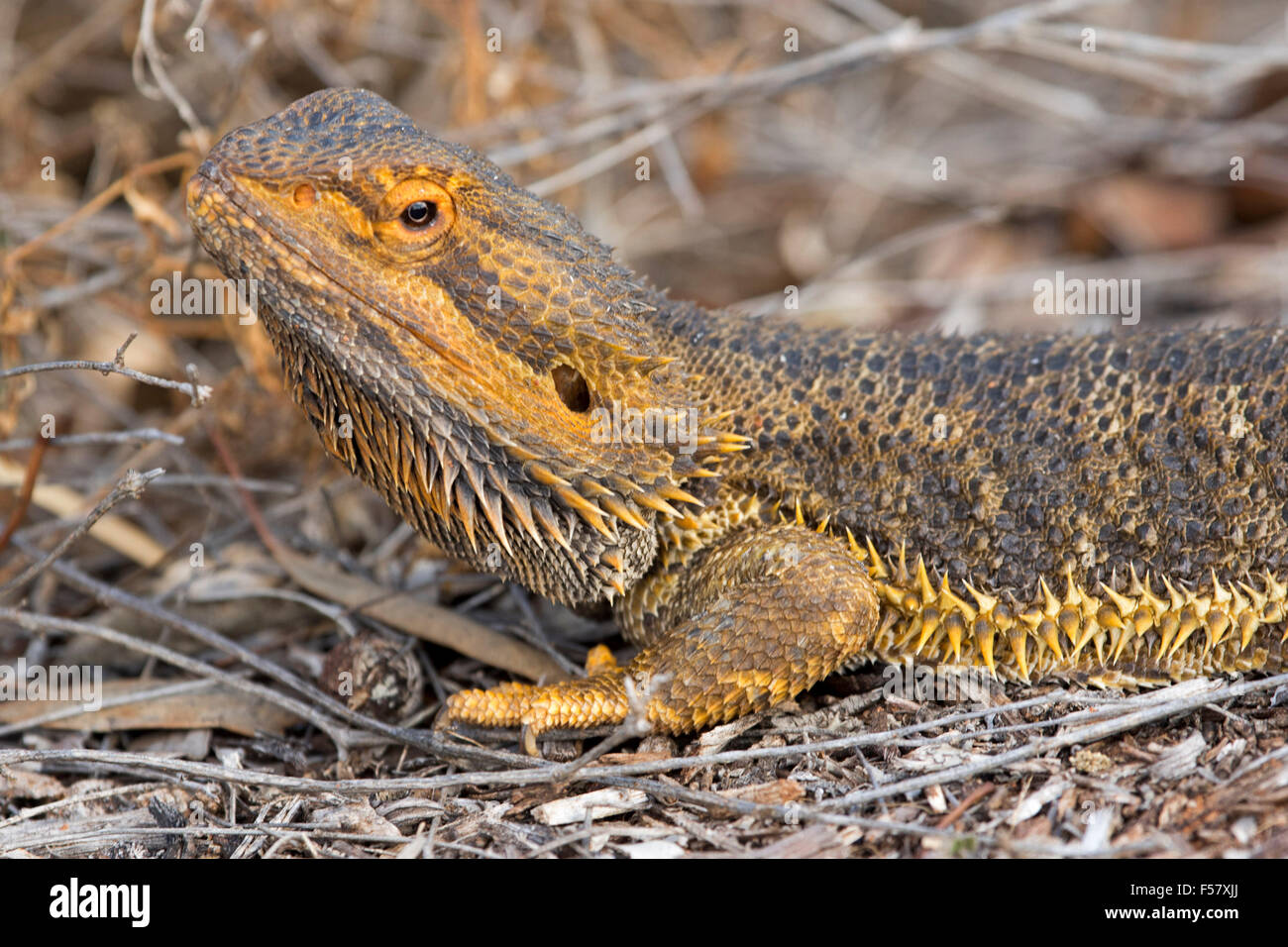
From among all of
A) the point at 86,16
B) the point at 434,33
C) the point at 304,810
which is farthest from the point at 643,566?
the point at 86,16

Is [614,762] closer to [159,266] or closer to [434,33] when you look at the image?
[159,266]

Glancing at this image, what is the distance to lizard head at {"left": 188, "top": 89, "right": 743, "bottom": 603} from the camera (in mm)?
2799

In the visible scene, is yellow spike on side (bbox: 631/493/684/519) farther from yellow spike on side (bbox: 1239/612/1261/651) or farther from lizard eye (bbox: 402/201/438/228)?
yellow spike on side (bbox: 1239/612/1261/651)

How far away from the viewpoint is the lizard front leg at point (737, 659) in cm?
295

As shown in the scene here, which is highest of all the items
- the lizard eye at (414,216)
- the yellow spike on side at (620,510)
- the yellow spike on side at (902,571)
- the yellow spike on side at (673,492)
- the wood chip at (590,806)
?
the lizard eye at (414,216)

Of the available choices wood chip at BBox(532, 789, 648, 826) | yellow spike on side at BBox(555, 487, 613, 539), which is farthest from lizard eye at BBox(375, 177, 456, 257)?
wood chip at BBox(532, 789, 648, 826)

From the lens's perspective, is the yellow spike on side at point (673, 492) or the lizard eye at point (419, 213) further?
the yellow spike on side at point (673, 492)

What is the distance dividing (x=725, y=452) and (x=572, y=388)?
511 millimetres

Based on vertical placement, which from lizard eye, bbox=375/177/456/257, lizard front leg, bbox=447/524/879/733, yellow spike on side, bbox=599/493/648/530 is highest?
lizard eye, bbox=375/177/456/257

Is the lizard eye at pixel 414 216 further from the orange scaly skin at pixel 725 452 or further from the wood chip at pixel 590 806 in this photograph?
the wood chip at pixel 590 806

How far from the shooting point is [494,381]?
2.89m

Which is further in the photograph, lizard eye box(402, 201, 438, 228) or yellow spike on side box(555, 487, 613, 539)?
yellow spike on side box(555, 487, 613, 539)

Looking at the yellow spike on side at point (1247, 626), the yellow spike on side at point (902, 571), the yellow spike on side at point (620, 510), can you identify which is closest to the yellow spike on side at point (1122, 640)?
the yellow spike on side at point (1247, 626)

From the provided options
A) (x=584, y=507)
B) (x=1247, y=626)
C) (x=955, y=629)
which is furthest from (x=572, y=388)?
(x=1247, y=626)
